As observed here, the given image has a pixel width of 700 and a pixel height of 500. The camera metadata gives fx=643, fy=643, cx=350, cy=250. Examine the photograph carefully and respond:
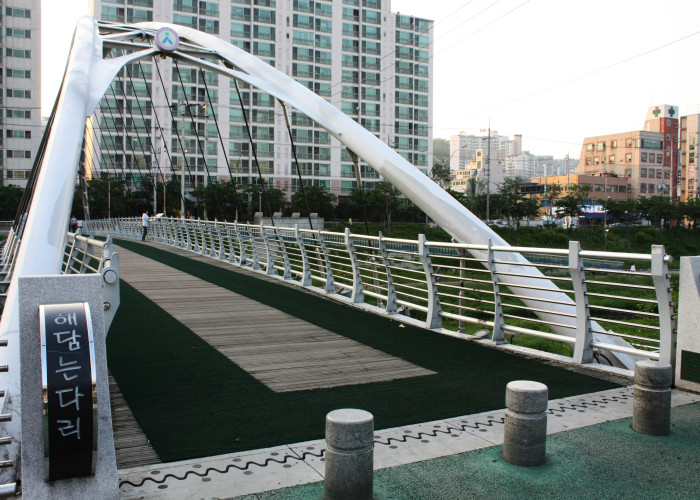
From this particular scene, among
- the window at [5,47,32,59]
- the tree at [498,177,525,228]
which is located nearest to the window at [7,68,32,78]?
the window at [5,47,32,59]

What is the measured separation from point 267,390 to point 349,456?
2.58 metres

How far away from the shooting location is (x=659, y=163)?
380 ft

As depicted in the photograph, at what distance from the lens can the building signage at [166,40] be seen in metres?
19.8

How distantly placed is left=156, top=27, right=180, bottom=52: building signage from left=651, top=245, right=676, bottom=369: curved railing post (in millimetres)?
17506

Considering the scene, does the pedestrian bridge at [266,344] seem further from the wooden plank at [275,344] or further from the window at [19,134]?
the window at [19,134]

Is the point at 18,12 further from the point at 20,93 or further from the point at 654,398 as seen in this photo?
the point at 654,398

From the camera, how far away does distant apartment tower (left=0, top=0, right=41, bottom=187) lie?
79.1m

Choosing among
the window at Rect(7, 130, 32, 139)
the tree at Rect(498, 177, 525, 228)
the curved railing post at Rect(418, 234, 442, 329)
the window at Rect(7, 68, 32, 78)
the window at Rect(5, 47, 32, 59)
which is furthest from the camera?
the window at Rect(5, 47, 32, 59)

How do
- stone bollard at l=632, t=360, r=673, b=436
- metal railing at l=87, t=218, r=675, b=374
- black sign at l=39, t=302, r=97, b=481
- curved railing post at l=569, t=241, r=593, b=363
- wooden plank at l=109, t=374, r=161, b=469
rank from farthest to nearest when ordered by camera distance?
curved railing post at l=569, t=241, r=593, b=363, metal railing at l=87, t=218, r=675, b=374, stone bollard at l=632, t=360, r=673, b=436, wooden plank at l=109, t=374, r=161, b=469, black sign at l=39, t=302, r=97, b=481

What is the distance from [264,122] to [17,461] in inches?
3117

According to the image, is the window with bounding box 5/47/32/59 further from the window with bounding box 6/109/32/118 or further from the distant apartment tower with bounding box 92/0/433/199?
the distant apartment tower with bounding box 92/0/433/199

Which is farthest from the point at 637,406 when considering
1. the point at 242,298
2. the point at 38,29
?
the point at 38,29

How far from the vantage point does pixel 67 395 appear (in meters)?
3.15

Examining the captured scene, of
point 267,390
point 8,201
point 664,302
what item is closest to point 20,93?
Result: point 8,201
